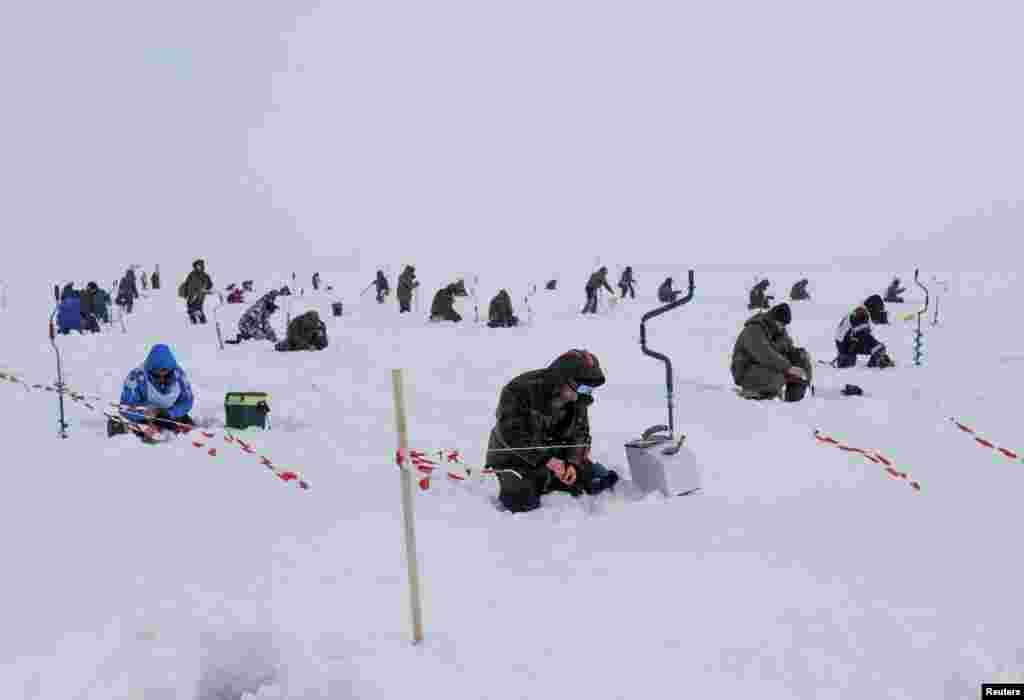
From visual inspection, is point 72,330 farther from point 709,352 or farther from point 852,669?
point 852,669

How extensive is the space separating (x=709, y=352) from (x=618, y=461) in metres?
7.51

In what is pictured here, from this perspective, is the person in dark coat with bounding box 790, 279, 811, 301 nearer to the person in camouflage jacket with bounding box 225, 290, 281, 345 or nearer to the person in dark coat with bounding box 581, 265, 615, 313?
the person in dark coat with bounding box 581, 265, 615, 313

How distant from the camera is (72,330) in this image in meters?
14.5

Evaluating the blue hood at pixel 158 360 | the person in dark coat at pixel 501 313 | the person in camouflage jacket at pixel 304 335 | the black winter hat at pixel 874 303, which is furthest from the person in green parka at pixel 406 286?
the blue hood at pixel 158 360

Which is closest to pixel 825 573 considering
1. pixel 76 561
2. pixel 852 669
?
pixel 852 669

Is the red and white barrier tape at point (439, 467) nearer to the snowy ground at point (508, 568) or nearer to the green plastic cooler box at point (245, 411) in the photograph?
the snowy ground at point (508, 568)

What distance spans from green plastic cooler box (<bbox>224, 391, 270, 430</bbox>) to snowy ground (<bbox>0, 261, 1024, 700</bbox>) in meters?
0.45

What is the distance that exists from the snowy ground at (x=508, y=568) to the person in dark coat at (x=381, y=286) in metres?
19.7

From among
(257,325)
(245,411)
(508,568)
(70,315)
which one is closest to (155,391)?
(245,411)

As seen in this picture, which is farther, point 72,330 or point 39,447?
point 72,330

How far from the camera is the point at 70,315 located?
1432 centimetres

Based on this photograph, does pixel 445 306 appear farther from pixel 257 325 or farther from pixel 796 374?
pixel 796 374

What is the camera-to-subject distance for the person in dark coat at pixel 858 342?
10430mm

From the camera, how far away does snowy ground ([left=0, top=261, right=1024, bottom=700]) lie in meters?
2.84
